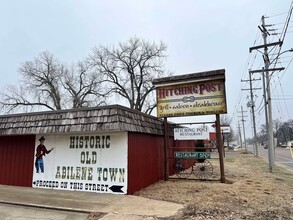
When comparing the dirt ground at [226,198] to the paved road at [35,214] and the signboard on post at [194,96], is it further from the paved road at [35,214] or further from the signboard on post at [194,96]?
the paved road at [35,214]

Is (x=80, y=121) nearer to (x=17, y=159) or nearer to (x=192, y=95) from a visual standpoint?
(x=17, y=159)

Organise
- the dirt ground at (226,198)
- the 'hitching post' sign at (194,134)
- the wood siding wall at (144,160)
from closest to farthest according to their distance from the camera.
→ 1. the dirt ground at (226,198)
2. the wood siding wall at (144,160)
3. the 'hitching post' sign at (194,134)

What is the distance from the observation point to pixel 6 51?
67.0ft

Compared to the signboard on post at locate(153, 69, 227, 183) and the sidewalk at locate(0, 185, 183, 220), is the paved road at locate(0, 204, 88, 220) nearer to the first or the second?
the sidewalk at locate(0, 185, 183, 220)

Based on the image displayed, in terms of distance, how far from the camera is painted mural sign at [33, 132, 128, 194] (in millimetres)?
8250

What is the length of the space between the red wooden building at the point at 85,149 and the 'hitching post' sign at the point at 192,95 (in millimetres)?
1132

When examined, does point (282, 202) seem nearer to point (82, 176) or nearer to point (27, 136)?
point (82, 176)

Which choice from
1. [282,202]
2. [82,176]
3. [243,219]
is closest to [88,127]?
[82,176]

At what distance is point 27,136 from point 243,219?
332 inches

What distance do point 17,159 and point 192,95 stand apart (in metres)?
7.70

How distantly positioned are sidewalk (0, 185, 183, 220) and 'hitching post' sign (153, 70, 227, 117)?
4.37 m

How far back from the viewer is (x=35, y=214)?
238 inches

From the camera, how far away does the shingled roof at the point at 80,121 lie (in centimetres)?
784

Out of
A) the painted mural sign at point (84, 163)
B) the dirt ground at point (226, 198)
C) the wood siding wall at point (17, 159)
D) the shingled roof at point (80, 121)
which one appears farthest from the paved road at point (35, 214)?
the wood siding wall at point (17, 159)
